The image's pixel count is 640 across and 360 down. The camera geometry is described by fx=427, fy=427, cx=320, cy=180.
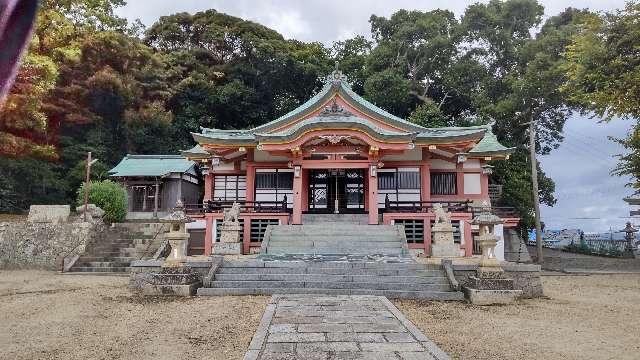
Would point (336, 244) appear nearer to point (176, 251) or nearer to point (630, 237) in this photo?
point (176, 251)

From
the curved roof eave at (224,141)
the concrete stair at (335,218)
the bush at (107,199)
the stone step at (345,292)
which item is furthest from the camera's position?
the bush at (107,199)

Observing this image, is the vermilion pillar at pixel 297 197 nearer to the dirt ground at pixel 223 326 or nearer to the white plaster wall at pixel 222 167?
the white plaster wall at pixel 222 167

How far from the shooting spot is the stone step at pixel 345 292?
33.7 ft

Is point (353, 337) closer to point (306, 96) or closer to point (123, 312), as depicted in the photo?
point (123, 312)

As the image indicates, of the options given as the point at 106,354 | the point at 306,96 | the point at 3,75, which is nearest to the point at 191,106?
the point at 306,96

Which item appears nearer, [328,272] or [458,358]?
[458,358]

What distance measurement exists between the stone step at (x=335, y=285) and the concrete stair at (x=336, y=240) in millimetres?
3594

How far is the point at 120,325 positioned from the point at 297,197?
10.8 m

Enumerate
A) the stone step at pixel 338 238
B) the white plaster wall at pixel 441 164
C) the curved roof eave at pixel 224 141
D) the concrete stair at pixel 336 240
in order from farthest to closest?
the white plaster wall at pixel 441 164 → the curved roof eave at pixel 224 141 → the stone step at pixel 338 238 → the concrete stair at pixel 336 240

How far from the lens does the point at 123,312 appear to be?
8797 millimetres

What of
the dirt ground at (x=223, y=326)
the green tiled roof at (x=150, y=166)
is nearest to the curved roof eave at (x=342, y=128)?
the dirt ground at (x=223, y=326)

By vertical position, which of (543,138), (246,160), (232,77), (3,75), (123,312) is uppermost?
(232,77)

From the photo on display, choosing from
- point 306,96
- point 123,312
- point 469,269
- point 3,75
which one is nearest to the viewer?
point 3,75

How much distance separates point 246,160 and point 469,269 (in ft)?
41.8
